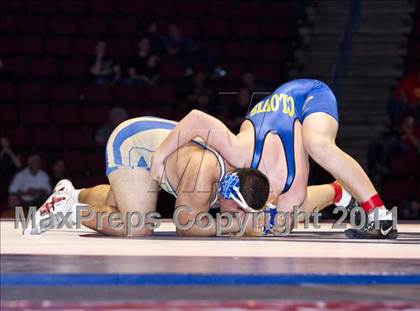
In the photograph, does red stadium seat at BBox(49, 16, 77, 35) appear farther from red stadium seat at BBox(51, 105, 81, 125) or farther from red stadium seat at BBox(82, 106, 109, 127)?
red stadium seat at BBox(82, 106, 109, 127)

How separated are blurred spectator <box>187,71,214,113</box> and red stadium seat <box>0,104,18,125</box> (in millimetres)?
2054

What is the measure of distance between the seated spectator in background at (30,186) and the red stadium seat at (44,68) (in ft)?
6.45

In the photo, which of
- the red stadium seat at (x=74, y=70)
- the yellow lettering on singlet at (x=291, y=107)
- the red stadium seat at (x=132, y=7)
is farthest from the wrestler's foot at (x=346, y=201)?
the red stadium seat at (x=132, y=7)

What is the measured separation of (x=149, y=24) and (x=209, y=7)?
1034 mm

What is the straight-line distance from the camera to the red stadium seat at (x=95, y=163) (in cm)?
1175

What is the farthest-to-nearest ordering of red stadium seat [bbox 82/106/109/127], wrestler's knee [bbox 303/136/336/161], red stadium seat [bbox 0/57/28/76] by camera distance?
red stadium seat [bbox 0/57/28/76]
red stadium seat [bbox 82/106/109/127]
wrestler's knee [bbox 303/136/336/161]

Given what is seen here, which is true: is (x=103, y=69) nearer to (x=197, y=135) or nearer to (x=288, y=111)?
(x=288, y=111)

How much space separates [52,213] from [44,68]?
6.36m

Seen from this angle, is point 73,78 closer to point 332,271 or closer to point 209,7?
point 209,7

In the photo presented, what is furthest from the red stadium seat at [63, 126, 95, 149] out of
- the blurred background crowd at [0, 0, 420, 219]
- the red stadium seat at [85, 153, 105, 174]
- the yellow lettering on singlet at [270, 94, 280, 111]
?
the yellow lettering on singlet at [270, 94, 280, 111]

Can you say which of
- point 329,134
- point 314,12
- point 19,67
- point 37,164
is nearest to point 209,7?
point 314,12

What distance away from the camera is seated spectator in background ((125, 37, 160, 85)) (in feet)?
40.0

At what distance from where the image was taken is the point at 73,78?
1265 cm

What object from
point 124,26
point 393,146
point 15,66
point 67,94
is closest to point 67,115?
point 67,94
